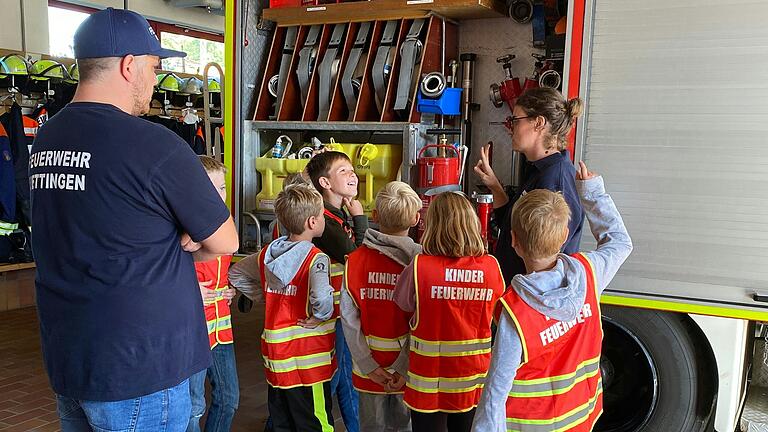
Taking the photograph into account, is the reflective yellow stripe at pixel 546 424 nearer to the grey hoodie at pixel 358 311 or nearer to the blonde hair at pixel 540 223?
the blonde hair at pixel 540 223

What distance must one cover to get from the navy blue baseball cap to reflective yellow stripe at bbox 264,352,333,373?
1.53 m

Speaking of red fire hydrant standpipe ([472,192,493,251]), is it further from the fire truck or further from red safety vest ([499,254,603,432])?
red safety vest ([499,254,603,432])

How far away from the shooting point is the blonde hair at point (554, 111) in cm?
300

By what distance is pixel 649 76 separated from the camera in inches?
130

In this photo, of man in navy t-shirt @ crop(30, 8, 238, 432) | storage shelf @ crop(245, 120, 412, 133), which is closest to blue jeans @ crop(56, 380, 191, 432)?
man in navy t-shirt @ crop(30, 8, 238, 432)

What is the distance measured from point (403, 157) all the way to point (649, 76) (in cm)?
150

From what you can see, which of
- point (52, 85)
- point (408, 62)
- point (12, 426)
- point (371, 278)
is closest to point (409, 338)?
point (371, 278)

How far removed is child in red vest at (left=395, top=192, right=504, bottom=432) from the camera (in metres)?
2.56

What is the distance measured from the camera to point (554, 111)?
3006 mm

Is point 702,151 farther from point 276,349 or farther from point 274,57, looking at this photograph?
point 274,57

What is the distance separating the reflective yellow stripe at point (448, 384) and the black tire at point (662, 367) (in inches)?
47.0

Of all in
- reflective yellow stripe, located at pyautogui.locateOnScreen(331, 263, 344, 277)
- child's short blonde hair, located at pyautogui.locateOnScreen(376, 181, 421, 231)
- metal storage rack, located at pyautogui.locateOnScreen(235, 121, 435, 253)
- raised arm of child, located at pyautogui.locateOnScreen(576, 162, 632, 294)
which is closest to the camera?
raised arm of child, located at pyautogui.locateOnScreen(576, 162, 632, 294)

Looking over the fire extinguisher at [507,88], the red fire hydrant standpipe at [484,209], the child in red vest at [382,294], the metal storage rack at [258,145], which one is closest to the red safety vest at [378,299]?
the child in red vest at [382,294]

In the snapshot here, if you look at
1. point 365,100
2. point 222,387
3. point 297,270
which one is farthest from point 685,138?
point 222,387
